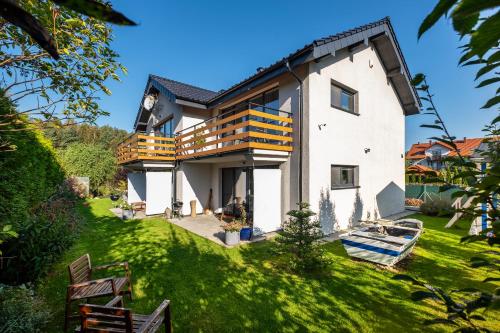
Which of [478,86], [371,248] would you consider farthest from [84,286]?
[371,248]

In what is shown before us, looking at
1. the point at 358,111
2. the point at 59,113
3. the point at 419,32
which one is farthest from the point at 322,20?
the point at 419,32

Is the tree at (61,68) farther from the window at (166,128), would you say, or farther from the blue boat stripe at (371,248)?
the window at (166,128)

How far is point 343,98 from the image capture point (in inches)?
433

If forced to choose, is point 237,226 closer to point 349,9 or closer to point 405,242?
point 405,242

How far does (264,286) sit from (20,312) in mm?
4195

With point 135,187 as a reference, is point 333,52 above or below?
above

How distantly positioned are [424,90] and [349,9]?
1067 cm

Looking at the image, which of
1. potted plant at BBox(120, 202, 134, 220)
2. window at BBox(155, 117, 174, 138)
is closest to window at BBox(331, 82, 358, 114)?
window at BBox(155, 117, 174, 138)

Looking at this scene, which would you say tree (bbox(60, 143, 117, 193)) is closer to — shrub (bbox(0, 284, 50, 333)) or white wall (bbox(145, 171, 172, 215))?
white wall (bbox(145, 171, 172, 215))

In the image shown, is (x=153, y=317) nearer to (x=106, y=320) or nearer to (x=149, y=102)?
(x=106, y=320)

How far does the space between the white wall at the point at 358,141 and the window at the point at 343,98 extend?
224 millimetres

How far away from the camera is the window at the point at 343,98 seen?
10422 millimetres

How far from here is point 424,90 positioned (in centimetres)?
159

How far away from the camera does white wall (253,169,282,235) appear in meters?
8.96
